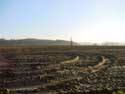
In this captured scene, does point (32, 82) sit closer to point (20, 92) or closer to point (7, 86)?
point (7, 86)

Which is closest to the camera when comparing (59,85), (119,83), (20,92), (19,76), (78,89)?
(20,92)

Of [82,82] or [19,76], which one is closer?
[82,82]

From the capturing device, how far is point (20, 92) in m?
10.3

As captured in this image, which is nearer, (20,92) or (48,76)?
(20,92)

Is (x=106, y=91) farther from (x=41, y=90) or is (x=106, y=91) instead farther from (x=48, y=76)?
(x=48, y=76)

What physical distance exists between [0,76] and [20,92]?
4671mm

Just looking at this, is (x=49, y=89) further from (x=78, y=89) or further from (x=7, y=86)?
(x=7, y=86)

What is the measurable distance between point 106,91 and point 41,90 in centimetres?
284

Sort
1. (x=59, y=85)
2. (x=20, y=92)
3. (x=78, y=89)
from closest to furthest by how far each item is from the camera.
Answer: (x=20, y=92) → (x=78, y=89) → (x=59, y=85)

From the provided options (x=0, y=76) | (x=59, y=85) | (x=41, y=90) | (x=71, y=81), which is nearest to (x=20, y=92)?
(x=41, y=90)

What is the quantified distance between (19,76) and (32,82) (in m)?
1.93

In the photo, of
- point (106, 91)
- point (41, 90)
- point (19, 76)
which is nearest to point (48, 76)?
point (19, 76)

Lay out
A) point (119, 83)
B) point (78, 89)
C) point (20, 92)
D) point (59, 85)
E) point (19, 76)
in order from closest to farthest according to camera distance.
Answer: point (20, 92)
point (78, 89)
point (59, 85)
point (119, 83)
point (19, 76)

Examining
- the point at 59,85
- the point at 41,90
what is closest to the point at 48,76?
the point at 59,85
